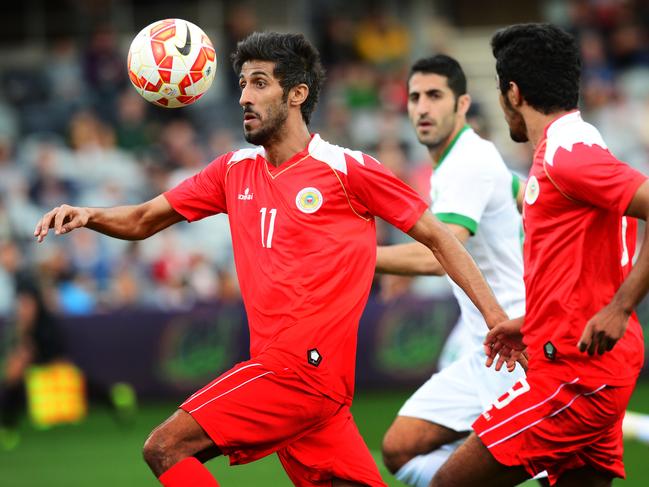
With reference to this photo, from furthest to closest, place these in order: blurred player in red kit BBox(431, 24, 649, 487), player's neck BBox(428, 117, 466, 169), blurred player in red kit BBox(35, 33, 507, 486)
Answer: player's neck BBox(428, 117, 466, 169), blurred player in red kit BBox(35, 33, 507, 486), blurred player in red kit BBox(431, 24, 649, 487)

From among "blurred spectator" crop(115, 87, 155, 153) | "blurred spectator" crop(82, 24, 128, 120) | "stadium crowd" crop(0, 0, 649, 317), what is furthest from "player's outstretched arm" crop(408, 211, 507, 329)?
"blurred spectator" crop(82, 24, 128, 120)

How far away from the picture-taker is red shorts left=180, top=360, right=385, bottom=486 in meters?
5.43

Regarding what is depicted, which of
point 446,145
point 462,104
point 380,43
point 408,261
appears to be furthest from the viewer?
point 380,43

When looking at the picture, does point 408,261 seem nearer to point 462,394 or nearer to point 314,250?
point 462,394

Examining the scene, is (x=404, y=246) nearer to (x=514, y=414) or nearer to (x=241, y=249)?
(x=241, y=249)

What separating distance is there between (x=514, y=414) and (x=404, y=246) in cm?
160

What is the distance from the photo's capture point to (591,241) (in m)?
5.14

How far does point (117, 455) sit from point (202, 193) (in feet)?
18.3

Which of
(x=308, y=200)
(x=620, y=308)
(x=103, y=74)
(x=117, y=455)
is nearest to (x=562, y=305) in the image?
(x=620, y=308)

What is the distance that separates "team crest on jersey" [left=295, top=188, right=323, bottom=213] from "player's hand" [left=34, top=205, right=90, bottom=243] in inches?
42.5

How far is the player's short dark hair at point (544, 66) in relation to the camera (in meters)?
5.36

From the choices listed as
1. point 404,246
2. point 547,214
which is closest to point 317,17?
point 404,246

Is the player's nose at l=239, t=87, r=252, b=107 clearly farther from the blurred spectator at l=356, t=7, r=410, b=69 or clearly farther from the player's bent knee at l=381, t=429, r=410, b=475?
the blurred spectator at l=356, t=7, r=410, b=69

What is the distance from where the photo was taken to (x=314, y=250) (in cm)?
565
